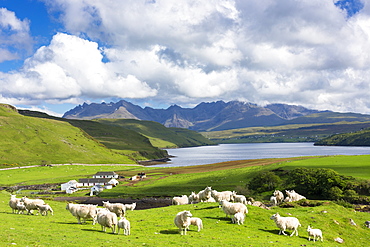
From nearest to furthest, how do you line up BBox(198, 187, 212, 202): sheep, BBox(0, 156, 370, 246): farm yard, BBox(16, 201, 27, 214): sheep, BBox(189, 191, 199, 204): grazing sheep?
BBox(0, 156, 370, 246): farm yard → BBox(16, 201, 27, 214): sheep → BBox(198, 187, 212, 202): sheep → BBox(189, 191, 199, 204): grazing sheep

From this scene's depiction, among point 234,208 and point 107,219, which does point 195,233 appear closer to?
point 234,208

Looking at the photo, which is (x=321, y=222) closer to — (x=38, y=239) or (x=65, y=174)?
(x=38, y=239)

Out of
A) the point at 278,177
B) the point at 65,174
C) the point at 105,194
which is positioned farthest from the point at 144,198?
the point at 65,174

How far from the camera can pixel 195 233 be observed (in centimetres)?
2570

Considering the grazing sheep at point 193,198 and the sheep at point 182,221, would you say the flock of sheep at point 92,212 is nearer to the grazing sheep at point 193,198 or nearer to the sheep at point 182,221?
the sheep at point 182,221

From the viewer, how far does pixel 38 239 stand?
20.4 metres

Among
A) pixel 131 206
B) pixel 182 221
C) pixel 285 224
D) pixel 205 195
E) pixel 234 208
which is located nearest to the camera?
pixel 182 221

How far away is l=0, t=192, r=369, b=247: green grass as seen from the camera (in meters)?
20.9

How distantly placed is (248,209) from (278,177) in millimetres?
49536

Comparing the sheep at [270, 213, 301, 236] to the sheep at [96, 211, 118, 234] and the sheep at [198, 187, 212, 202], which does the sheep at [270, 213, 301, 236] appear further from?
the sheep at [96, 211, 118, 234]

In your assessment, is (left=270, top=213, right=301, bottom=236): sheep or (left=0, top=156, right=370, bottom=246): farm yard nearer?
(left=0, top=156, right=370, bottom=246): farm yard

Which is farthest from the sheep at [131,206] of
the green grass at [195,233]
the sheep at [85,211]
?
the sheep at [85,211]

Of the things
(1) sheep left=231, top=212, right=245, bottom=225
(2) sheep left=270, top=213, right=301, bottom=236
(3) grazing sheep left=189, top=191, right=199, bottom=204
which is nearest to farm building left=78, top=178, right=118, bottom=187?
(3) grazing sheep left=189, top=191, right=199, bottom=204

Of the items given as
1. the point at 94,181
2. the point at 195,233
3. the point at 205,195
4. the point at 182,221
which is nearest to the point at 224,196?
the point at 205,195
